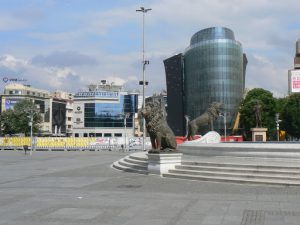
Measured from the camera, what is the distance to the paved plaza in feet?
32.5

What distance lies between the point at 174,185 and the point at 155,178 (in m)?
2.78

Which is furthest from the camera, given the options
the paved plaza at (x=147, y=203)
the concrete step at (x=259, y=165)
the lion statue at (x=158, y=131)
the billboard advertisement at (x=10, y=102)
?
the billboard advertisement at (x=10, y=102)

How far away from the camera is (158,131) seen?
2098 cm

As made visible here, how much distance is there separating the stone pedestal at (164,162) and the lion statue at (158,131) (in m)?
0.50

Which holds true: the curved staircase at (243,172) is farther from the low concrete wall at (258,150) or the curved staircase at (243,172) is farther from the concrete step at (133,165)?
the concrete step at (133,165)

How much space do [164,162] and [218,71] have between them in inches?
3637

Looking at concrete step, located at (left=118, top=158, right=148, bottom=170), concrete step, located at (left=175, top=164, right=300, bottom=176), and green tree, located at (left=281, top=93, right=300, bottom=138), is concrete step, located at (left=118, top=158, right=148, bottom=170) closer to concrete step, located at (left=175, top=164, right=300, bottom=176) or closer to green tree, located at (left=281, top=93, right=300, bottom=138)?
concrete step, located at (left=175, top=164, right=300, bottom=176)

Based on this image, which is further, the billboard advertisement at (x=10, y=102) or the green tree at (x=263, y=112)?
the billboard advertisement at (x=10, y=102)

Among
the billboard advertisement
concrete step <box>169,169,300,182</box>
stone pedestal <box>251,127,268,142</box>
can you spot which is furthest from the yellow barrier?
the billboard advertisement

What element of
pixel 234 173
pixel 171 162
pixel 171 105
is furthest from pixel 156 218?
pixel 171 105

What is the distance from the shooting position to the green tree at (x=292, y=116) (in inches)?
2739

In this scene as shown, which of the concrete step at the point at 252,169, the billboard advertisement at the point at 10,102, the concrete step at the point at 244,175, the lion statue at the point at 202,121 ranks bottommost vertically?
the concrete step at the point at 244,175

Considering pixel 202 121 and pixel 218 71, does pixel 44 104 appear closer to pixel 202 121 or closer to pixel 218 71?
pixel 218 71

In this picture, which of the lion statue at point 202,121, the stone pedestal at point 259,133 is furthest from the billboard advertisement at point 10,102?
the lion statue at point 202,121
